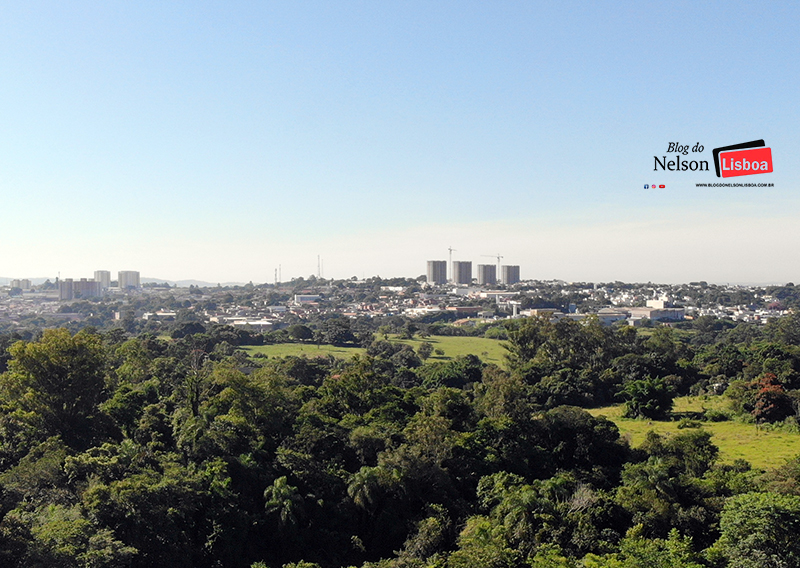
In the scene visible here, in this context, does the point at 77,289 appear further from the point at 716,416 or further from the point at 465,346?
the point at 716,416

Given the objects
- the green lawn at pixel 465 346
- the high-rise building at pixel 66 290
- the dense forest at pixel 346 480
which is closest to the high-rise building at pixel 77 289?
the high-rise building at pixel 66 290

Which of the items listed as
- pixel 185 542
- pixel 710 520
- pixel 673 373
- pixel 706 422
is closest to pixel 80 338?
pixel 185 542

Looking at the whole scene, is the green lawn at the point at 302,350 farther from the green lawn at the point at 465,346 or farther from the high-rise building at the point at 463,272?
the high-rise building at the point at 463,272

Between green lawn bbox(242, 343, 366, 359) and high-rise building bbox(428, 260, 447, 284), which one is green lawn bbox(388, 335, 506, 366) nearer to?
green lawn bbox(242, 343, 366, 359)

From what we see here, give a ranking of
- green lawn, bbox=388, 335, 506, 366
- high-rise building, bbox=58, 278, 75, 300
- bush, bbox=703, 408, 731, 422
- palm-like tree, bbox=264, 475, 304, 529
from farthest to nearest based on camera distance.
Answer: high-rise building, bbox=58, 278, 75, 300, green lawn, bbox=388, 335, 506, 366, bush, bbox=703, 408, 731, 422, palm-like tree, bbox=264, 475, 304, 529

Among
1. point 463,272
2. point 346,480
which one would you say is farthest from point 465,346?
point 463,272

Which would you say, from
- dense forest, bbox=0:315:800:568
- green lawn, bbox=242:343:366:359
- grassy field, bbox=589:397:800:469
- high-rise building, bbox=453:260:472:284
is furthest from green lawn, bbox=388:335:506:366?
high-rise building, bbox=453:260:472:284
